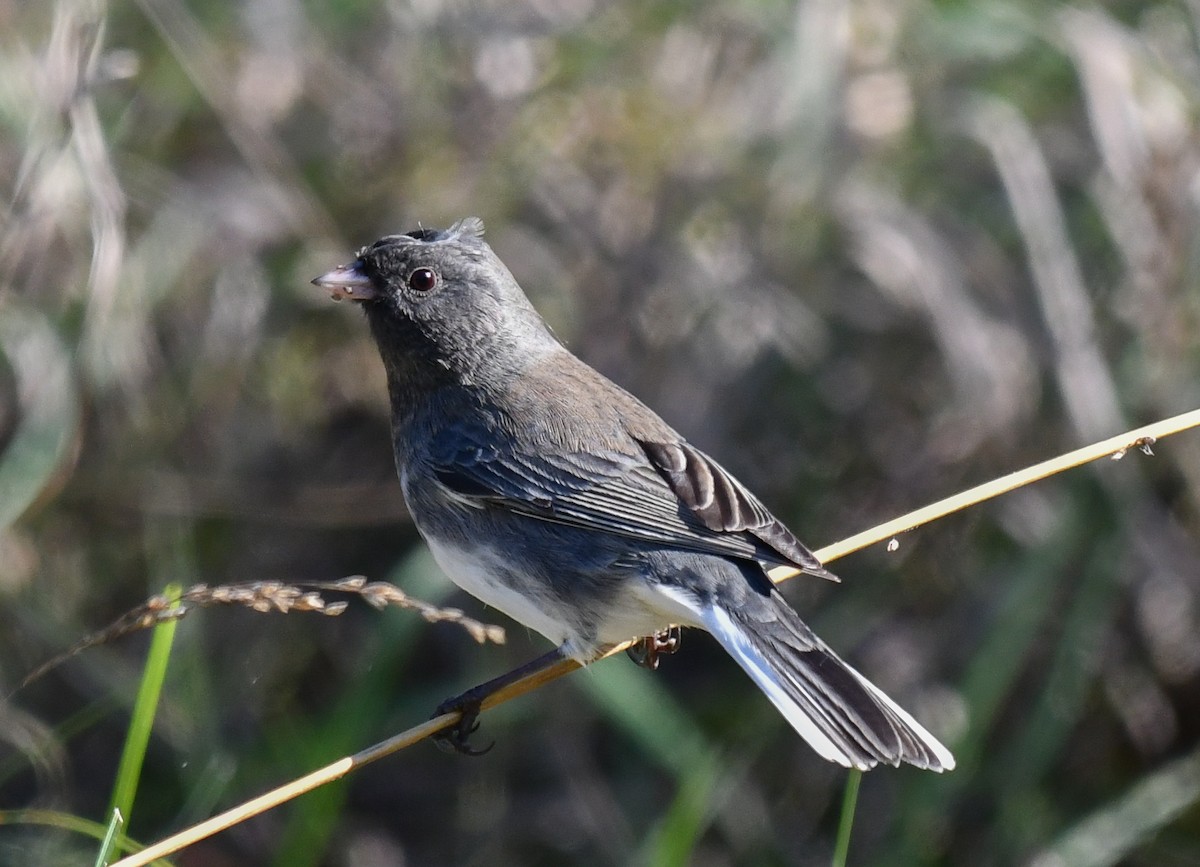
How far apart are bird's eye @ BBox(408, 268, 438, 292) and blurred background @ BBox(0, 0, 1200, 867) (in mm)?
978

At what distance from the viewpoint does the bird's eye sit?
2.86 m

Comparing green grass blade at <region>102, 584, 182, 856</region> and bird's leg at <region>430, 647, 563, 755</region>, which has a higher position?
green grass blade at <region>102, 584, 182, 856</region>

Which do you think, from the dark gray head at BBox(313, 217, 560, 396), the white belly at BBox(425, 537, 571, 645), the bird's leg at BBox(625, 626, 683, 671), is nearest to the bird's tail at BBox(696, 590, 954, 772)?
the white belly at BBox(425, 537, 571, 645)

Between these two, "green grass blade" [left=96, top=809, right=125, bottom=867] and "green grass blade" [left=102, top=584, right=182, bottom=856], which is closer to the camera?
"green grass blade" [left=96, top=809, right=125, bottom=867]

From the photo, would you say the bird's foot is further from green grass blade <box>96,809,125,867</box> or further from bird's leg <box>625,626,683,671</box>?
green grass blade <box>96,809,125,867</box>

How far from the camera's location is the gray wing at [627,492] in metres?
2.47

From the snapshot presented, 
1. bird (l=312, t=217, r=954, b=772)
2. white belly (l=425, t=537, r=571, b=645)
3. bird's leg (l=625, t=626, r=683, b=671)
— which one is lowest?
bird's leg (l=625, t=626, r=683, b=671)

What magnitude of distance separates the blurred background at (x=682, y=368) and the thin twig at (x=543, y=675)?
53.7 inches

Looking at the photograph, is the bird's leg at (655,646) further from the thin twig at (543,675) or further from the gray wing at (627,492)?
the thin twig at (543,675)

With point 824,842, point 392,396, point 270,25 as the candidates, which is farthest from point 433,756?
point 270,25

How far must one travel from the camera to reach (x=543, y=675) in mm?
2352

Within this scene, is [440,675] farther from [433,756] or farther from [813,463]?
[813,463]

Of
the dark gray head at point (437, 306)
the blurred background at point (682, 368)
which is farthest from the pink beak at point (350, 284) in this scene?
the blurred background at point (682, 368)

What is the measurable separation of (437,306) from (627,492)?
576 millimetres
